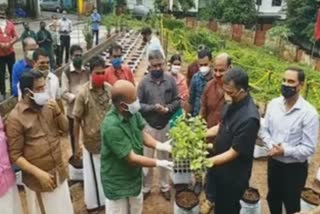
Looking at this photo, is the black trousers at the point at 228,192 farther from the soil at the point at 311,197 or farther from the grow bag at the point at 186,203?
the soil at the point at 311,197

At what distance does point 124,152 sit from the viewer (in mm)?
3242

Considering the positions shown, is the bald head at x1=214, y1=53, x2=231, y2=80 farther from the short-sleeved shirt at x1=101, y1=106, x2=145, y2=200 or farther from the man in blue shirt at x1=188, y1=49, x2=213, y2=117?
the short-sleeved shirt at x1=101, y1=106, x2=145, y2=200

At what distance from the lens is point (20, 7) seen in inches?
1281

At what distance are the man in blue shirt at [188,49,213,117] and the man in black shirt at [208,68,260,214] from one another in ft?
5.12

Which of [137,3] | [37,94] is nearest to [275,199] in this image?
[37,94]

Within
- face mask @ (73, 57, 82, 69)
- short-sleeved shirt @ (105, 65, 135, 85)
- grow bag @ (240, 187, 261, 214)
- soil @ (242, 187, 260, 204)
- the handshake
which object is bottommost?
grow bag @ (240, 187, 261, 214)

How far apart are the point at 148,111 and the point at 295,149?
1.78m

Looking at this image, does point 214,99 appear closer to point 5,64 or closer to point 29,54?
point 29,54

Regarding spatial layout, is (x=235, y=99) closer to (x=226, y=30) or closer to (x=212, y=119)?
(x=212, y=119)

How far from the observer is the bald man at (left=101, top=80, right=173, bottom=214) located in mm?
3252

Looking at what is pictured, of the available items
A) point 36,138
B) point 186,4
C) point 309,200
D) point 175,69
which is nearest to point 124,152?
point 36,138

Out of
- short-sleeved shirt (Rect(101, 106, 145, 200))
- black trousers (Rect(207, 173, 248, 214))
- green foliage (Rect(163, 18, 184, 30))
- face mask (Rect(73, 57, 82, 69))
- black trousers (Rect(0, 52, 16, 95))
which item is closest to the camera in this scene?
short-sleeved shirt (Rect(101, 106, 145, 200))

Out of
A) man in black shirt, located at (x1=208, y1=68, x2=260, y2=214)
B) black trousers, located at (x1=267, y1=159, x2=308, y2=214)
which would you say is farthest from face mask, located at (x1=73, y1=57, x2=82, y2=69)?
black trousers, located at (x1=267, y1=159, x2=308, y2=214)

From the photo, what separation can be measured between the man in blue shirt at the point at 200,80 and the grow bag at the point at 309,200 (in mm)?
1560
